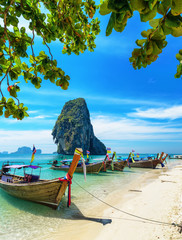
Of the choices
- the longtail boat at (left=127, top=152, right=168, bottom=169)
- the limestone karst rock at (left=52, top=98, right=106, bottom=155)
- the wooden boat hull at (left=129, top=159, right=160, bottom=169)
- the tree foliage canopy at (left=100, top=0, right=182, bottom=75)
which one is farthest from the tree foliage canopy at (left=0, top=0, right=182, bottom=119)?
the limestone karst rock at (left=52, top=98, right=106, bottom=155)

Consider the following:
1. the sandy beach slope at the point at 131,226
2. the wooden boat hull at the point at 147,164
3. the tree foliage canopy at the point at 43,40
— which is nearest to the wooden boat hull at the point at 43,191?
the sandy beach slope at the point at 131,226

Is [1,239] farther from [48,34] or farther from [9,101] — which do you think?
[48,34]

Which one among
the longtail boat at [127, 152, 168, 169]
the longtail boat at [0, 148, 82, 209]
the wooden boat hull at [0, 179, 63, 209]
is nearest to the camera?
the longtail boat at [0, 148, 82, 209]

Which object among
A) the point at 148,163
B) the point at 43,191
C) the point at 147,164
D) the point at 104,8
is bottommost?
the point at 147,164

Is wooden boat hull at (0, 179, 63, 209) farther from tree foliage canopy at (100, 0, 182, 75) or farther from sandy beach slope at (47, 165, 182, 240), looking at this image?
tree foliage canopy at (100, 0, 182, 75)

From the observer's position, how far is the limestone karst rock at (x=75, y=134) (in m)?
93.9

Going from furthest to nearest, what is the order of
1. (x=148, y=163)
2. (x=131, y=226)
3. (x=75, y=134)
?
(x=75, y=134)
(x=148, y=163)
(x=131, y=226)

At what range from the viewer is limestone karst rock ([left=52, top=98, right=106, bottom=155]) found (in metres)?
93.9

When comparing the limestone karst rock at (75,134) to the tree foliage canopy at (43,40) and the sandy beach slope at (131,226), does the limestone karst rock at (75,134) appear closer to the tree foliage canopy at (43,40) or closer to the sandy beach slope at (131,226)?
the sandy beach slope at (131,226)

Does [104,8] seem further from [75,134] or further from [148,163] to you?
[75,134]

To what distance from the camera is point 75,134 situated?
94.4 meters

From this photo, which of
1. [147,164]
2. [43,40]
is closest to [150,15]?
[43,40]

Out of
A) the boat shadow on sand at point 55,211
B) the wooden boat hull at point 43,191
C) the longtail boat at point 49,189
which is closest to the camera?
the boat shadow on sand at point 55,211

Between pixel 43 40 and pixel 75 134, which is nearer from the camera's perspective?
pixel 43 40
